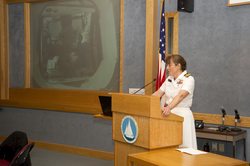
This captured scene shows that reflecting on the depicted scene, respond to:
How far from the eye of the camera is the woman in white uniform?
285 cm

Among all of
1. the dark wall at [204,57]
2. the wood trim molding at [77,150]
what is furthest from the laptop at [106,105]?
the wood trim molding at [77,150]

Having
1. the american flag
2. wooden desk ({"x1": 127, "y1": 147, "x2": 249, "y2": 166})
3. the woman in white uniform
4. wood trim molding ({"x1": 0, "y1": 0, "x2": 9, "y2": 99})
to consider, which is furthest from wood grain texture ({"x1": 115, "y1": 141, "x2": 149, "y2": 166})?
wood trim molding ({"x1": 0, "y1": 0, "x2": 9, "y2": 99})

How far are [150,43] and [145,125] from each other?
262 centimetres

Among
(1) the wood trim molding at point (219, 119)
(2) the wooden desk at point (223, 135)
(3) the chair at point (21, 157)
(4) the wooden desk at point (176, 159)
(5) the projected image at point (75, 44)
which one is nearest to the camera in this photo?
(4) the wooden desk at point (176, 159)

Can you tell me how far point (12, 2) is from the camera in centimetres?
611

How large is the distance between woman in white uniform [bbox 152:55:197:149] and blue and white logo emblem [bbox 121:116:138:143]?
2.08 ft

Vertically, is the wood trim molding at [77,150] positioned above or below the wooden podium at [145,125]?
below

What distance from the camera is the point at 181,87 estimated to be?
300 cm

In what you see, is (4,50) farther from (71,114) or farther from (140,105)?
(140,105)

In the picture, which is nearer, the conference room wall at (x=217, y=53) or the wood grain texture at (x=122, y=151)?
the wood grain texture at (x=122, y=151)

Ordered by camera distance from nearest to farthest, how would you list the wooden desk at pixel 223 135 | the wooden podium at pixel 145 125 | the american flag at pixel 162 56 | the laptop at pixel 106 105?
1. the wooden podium at pixel 145 125
2. the laptop at pixel 106 105
3. the wooden desk at pixel 223 135
4. the american flag at pixel 162 56

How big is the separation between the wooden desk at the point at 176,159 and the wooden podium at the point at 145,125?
0.13 metres

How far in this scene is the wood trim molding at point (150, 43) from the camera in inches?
182

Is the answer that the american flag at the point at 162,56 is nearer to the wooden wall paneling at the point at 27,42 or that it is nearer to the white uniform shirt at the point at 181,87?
the white uniform shirt at the point at 181,87
